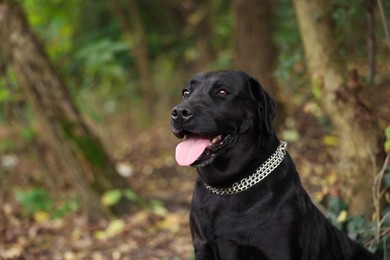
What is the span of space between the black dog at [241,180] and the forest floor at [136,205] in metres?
1.45

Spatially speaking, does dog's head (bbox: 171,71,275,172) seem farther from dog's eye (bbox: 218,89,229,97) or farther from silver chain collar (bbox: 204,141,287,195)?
silver chain collar (bbox: 204,141,287,195)

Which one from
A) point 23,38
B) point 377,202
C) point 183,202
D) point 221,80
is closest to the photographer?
point 221,80

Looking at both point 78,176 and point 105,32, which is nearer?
point 78,176

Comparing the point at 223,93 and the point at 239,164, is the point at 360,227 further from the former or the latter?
the point at 223,93

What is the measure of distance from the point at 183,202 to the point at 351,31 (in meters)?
2.98

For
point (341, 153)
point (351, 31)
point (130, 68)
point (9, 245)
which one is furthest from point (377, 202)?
point (130, 68)

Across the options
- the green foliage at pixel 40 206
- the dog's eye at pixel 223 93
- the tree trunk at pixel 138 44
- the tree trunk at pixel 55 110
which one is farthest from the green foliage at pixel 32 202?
the dog's eye at pixel 223 93

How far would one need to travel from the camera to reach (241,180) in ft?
11.0

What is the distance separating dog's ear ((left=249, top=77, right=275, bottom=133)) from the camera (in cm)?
338

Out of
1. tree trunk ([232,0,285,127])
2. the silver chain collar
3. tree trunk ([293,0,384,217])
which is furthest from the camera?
tree trunk ([232,0,285,127])

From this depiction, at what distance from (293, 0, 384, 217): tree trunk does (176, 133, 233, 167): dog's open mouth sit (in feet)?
5.61

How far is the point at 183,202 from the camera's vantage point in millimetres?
7270

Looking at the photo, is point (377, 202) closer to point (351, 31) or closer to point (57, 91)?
point (351, 31)

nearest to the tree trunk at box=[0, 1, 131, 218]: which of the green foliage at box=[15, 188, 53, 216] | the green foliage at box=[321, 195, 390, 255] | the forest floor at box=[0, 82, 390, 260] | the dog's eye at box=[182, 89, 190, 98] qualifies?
the forest floor at box=[0, 82, 390, 260]
